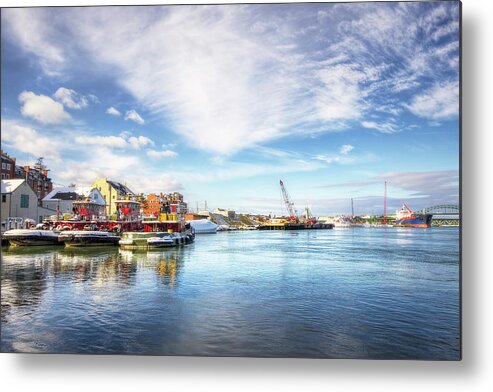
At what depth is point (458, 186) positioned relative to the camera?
4.24 meters

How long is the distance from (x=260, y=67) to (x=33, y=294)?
5492mm

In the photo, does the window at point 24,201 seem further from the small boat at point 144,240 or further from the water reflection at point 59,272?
the small boat at point 144,240

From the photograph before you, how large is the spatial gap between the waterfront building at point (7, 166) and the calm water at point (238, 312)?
1909 millimetres

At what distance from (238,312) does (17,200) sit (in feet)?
15.1

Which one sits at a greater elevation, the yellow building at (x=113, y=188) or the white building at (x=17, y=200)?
the yellow building at (x=113, y=188)

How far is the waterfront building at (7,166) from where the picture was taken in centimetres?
504

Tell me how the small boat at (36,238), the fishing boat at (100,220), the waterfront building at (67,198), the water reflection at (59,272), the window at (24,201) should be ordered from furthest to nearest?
the fishing boat at (100,220)
the small boat at (36,238)
the waterfront building at (67,198)
the window at (24,201)
the water reflection at (59,272)

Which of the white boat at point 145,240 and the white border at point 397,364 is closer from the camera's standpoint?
the white border at point 397,364

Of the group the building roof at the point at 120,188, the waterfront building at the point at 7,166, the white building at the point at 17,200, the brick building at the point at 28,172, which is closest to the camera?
the waterfront building at the point at 7,166

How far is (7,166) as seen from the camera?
5.32 m

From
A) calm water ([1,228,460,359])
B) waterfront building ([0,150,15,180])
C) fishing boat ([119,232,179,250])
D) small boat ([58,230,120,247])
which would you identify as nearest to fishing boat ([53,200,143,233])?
small boat ([58,230,120,247])

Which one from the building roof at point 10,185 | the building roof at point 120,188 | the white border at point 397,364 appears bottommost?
the white border at point 397,364

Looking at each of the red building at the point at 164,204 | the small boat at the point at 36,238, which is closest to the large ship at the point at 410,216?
the red building at the point at 164,204

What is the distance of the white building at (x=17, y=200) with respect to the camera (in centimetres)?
567
